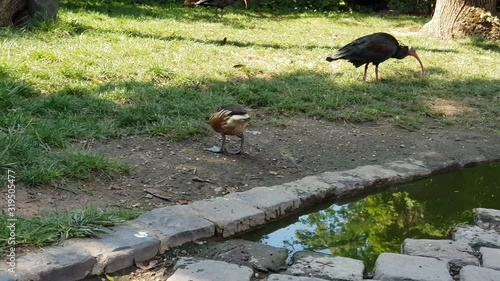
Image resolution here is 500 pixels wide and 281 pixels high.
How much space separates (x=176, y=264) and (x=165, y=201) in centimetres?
89

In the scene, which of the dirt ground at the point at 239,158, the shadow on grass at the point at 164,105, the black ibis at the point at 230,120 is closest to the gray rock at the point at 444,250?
the dirt ground at the point at 239,158

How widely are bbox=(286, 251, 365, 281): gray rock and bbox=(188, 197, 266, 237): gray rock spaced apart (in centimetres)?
42

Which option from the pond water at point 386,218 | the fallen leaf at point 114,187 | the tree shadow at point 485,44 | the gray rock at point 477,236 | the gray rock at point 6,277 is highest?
the gray rock at point 6,277

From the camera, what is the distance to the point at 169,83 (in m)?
6.89

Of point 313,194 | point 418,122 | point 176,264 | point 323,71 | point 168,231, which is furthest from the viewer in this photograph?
point 323,71

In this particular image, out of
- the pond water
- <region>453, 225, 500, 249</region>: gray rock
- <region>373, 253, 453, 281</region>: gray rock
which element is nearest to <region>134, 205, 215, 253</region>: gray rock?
the pond water

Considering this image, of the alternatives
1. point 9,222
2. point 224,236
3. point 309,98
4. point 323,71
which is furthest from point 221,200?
point 323,71

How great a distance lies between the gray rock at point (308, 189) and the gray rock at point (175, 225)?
0.81 metres

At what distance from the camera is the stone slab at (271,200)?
4.00 meters

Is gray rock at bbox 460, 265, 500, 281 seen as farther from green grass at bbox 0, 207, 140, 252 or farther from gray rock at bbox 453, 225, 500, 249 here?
green grass at bbox 0, 207, 140, 252

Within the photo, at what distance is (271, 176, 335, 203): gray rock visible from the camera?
14.1 ft

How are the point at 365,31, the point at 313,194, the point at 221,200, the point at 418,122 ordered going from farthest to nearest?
1. the point at 365,31
2. the point at 418,122
3. the point at 313,194
4. the point at 221,200

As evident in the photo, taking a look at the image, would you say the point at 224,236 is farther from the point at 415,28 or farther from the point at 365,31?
the point at 415,28

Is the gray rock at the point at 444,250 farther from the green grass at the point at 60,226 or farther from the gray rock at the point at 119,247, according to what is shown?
the green grass at the point at 60,226
